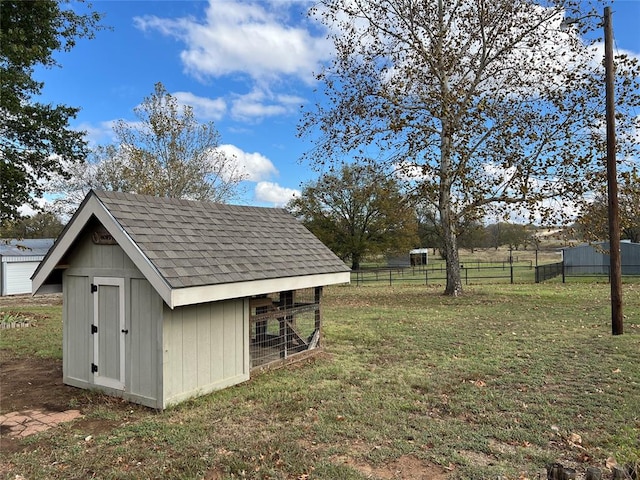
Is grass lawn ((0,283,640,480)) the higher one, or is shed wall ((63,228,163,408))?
shed wall ((63,228,163,408))

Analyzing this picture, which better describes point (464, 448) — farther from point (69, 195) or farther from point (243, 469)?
point (69, 195)

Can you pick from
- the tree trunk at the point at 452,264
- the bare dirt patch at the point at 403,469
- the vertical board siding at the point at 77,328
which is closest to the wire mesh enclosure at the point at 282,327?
the vertical board siding at the point at 77,328

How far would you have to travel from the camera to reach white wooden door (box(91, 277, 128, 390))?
6.07 meters

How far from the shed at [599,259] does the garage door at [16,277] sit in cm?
3617

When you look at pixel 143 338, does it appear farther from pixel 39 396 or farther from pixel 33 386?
pixel 33 386

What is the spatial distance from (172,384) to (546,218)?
14.9 m

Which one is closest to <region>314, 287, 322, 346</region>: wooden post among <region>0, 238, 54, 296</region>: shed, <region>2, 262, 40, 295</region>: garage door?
<region>0, 238, 54, 296</region>: shed

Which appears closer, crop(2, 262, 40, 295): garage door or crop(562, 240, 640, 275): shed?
crop(2, 262, 40, 295): garage door

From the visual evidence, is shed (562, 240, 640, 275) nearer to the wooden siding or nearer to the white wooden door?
the wooden siding

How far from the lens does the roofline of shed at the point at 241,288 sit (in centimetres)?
545

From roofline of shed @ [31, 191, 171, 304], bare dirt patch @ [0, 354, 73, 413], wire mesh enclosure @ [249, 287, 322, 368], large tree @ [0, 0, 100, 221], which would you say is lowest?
bare dirt patch @ [0, 354, 73, 413]

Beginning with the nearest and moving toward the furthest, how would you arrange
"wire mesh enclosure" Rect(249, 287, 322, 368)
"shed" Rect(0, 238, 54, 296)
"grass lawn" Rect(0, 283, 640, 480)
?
"grass lawn" Rect(0, 283, 640, 480) < "wire mesh enclosure" Rect(249, 287, 322, 368) < "shed" Rect(0, 238, 54, 296)

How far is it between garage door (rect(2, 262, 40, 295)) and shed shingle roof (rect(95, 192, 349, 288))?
27.7 meters

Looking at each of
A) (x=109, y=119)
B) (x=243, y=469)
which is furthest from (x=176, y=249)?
(x=109, y=119)
